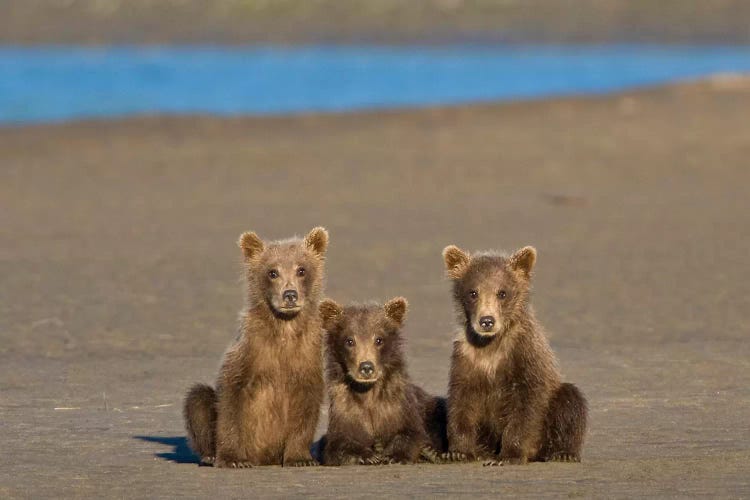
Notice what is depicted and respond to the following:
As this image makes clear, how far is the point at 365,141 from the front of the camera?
25766 millimetres

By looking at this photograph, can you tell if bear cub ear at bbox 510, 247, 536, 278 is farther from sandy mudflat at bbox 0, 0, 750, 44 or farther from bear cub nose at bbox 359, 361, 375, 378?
sandy mudflat at bbox 0, 0, 750, 44

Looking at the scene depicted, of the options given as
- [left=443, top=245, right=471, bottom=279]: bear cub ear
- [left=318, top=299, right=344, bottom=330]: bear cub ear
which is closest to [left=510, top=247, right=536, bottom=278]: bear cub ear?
[left=443, top=245, right=471, bottom=279]: bear cub ear

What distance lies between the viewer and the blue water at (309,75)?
33125 millimetres

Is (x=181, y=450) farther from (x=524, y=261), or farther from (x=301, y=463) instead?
(x=524, y=261)

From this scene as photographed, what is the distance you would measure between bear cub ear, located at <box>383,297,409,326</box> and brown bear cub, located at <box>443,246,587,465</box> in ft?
1.22

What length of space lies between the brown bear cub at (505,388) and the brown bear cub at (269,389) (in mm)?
818

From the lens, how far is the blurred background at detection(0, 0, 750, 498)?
30.3 feet

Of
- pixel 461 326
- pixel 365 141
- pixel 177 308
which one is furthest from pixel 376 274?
pixel 365 141

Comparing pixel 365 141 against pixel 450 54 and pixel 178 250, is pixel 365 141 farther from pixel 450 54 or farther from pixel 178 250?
pixel 450 54

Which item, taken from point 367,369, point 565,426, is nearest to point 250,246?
point 367,369

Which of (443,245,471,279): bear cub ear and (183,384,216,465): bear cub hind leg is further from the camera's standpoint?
(443,245,471,279): bear cub ear

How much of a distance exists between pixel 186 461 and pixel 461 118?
62.6 ft

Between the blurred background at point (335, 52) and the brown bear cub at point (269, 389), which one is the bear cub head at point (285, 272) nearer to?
the brown bear cub at point (269, 389)

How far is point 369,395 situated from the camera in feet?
30.5
